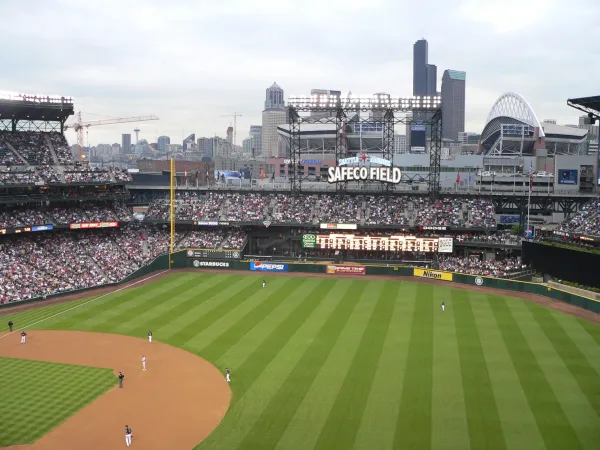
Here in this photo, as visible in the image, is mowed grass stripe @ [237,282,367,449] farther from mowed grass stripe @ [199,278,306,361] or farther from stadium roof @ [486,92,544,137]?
stadium roof @ [486,92,544,137]

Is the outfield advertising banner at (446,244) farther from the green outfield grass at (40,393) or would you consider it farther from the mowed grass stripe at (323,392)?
the green outfield grass at (40,393)

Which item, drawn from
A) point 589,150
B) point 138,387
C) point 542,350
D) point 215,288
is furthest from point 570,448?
point 589,150

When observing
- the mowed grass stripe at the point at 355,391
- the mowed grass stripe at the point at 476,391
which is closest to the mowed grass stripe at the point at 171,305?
the mowed grass stripe at the point at 355,391

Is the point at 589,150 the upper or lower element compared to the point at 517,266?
upper

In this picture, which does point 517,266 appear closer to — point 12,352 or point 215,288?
point 215,288

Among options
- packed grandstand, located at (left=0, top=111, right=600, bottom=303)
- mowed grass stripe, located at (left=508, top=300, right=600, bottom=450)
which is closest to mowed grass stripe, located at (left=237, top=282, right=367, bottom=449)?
mowed grass stripe, located at (left=508, top=300, right=600, bottom=450)
